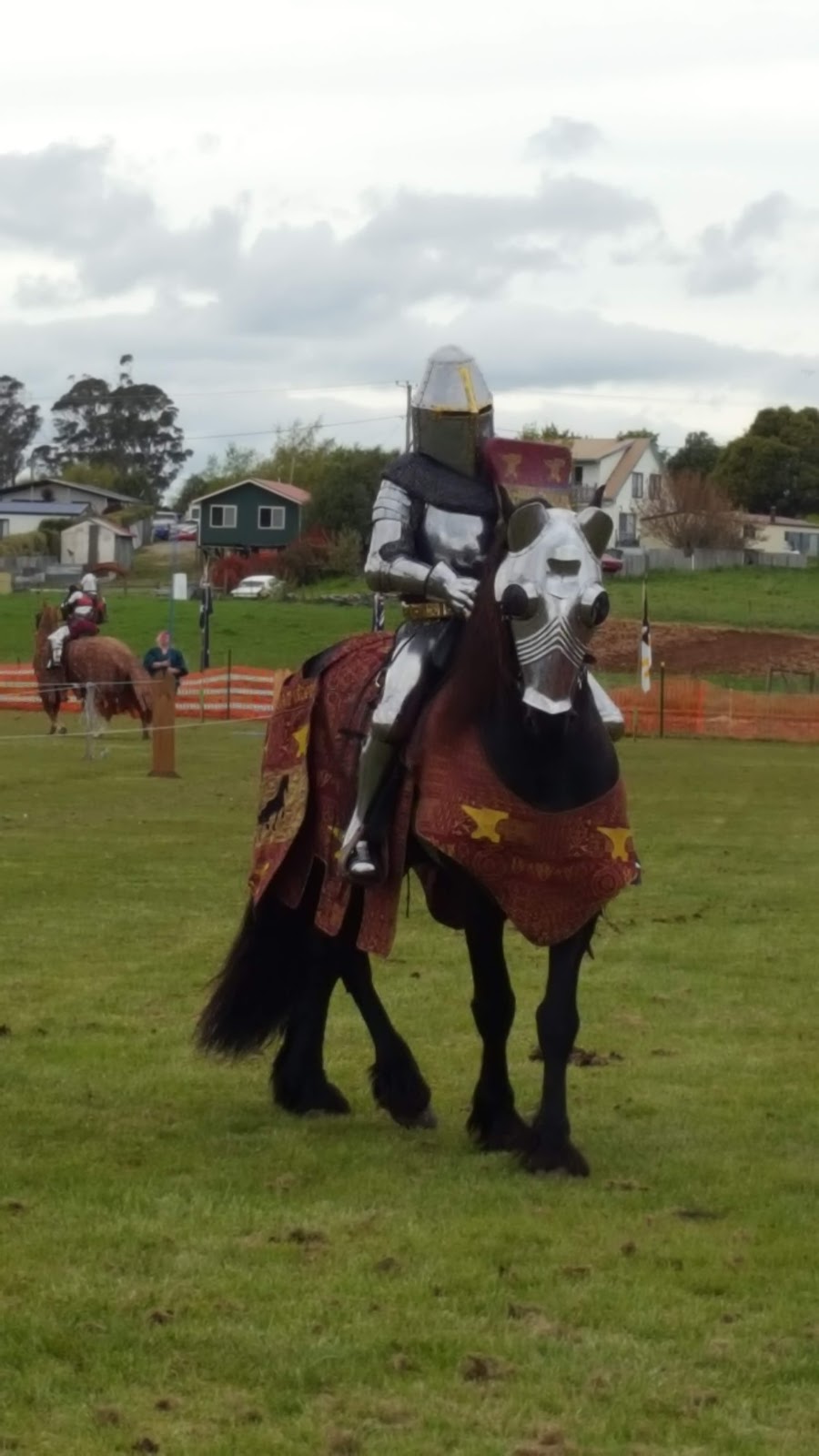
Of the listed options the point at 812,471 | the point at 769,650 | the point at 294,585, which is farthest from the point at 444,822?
the point at 812,471

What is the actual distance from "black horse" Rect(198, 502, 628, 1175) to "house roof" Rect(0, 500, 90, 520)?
309ft

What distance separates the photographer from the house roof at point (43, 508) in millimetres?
102875

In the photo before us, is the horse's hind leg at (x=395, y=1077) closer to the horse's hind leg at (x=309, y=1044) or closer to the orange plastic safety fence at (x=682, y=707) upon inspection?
the horse's hind leg at (x=309, y=1044)

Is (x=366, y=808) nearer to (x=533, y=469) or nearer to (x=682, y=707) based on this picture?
(x=533, y=469)

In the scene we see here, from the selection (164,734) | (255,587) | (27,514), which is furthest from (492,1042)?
(27,514)

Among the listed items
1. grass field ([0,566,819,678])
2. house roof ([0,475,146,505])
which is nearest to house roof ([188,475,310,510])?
grass field ([0,566,819,678])

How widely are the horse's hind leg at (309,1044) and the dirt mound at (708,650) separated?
39935 mm

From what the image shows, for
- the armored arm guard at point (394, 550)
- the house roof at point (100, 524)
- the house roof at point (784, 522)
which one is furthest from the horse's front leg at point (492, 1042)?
the house roof at point (784, 522)

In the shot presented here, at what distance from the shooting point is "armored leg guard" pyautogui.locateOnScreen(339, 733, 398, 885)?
7215mm

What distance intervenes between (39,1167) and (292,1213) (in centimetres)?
94

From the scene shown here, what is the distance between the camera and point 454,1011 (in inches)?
382

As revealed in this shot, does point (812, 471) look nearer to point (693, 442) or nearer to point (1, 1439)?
point (693, 442)

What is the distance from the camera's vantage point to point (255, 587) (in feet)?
239

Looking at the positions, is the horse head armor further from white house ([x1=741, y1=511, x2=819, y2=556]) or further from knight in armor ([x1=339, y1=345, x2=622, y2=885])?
white house ([x1=741, y1=511, x2=819, y2=556])
